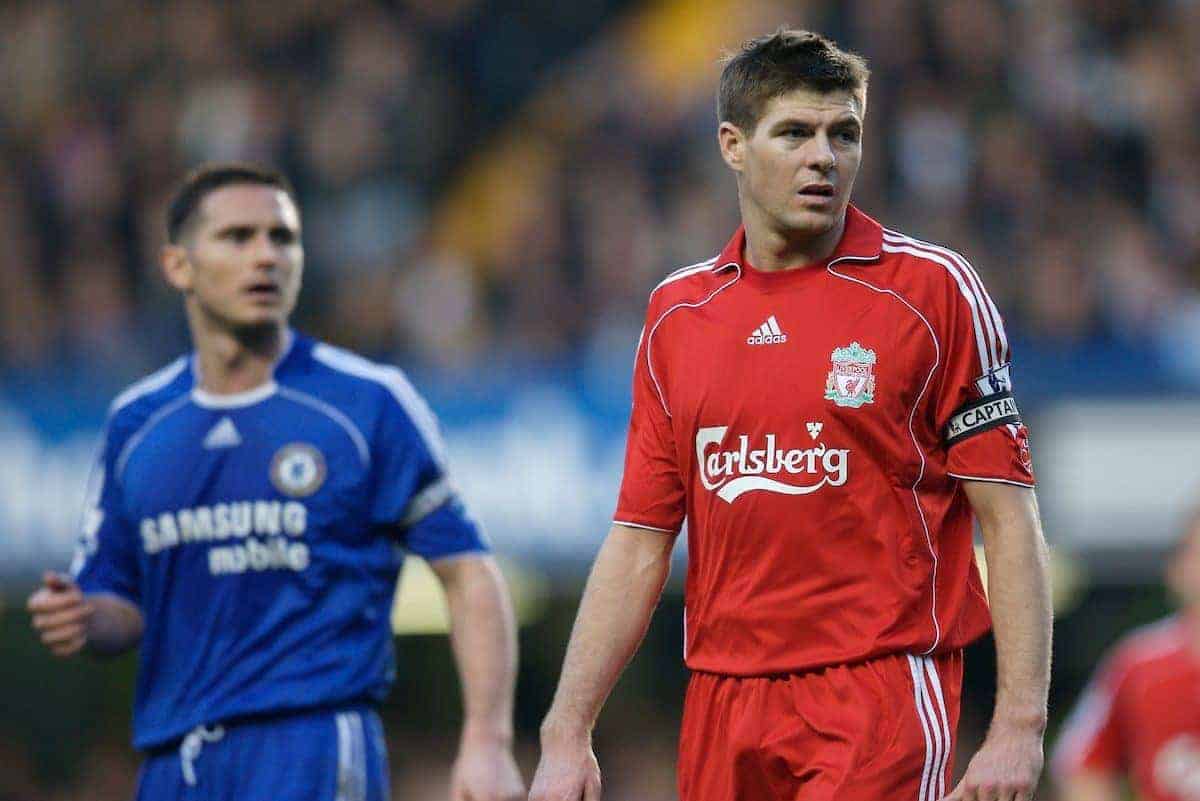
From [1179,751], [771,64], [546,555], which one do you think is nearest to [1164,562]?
[546,555]

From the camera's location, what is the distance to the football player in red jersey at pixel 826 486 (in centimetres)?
459

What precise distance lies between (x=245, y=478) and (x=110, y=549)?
53 cm

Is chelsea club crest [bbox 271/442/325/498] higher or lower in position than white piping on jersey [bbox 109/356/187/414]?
lower

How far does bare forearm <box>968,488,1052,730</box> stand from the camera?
436 centimetres

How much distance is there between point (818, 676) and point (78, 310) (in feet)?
27.1

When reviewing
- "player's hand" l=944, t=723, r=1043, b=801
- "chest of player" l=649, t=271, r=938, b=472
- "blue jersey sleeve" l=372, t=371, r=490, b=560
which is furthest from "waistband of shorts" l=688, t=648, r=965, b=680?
"blue jersey sleeve" l=372, t=371, r=490, b=560

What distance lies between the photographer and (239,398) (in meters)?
6.16

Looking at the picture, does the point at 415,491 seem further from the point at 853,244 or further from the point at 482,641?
the point at 853,244

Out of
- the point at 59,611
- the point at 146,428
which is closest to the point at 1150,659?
the point at 146,428

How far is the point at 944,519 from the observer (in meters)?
4.71

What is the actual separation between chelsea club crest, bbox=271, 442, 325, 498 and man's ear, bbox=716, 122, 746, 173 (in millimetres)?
1714

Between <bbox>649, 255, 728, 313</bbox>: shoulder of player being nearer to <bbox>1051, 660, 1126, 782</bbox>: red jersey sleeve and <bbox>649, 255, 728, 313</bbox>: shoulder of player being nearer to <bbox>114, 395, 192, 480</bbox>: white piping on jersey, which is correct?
<bbox>114, 395, 192, 480</bbox>: white piping on jersey

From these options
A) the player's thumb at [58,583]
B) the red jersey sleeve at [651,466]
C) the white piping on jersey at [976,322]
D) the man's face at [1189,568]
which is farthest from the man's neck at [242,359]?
the man's face at [1189,568]

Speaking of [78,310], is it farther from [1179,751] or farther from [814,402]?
[814,402]
